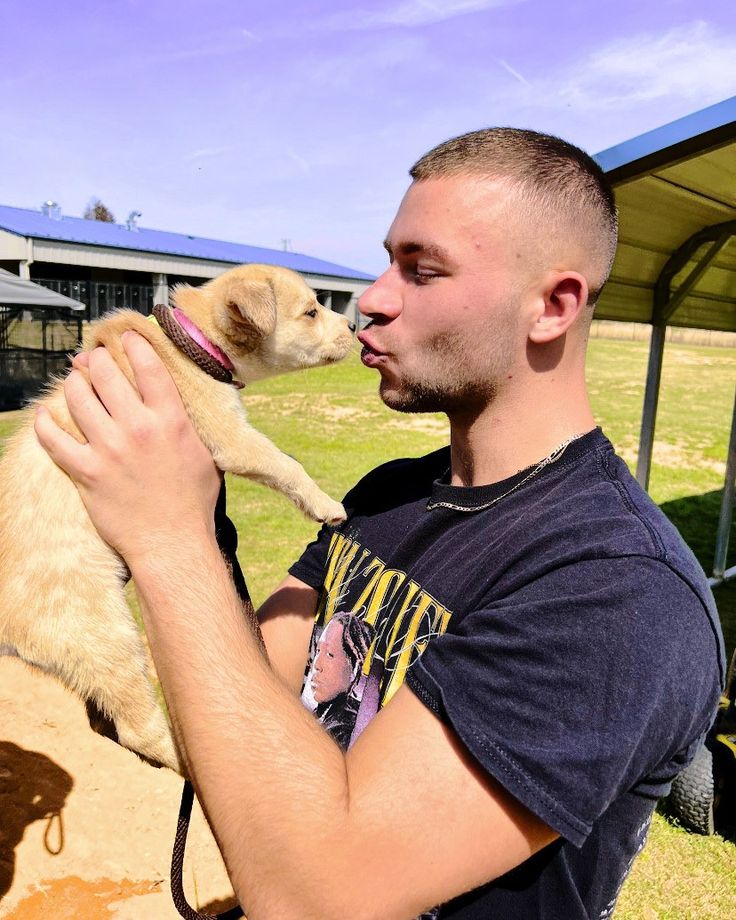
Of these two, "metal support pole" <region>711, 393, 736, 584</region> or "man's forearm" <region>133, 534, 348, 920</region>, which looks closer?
"man's forearm" <region>133, 534, 348, 920</region>

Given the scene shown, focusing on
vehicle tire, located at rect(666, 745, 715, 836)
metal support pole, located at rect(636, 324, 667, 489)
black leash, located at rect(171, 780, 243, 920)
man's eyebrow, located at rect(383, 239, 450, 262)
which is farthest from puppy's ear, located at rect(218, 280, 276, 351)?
metal support pole, located at rect(636, 324, 667, 489)

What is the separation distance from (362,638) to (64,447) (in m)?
0.97

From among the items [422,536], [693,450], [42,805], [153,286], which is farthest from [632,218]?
[153,286]

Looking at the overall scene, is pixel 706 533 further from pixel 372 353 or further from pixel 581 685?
pixel 581 685

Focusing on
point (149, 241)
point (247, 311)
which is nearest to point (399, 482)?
point (247, 311)

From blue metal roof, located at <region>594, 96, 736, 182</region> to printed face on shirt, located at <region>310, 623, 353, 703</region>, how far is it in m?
3.81

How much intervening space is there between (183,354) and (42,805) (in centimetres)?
350

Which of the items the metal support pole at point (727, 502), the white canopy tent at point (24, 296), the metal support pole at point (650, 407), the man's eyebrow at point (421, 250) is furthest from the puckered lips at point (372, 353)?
the white canopy tent at point (24, 296)

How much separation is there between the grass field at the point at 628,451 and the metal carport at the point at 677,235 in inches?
132

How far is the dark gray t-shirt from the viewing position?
3.74 feet

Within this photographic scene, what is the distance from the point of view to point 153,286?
3678 cm

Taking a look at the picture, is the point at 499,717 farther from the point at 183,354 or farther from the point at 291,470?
the point at 183,354

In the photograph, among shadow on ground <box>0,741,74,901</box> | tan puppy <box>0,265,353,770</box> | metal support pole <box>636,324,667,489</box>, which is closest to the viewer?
tan puppy <box>0,265,353,770</box>

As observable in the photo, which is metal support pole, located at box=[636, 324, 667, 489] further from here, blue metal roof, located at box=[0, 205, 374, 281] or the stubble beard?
blue metal roof, located at box=[0, 205, 374, 281]
